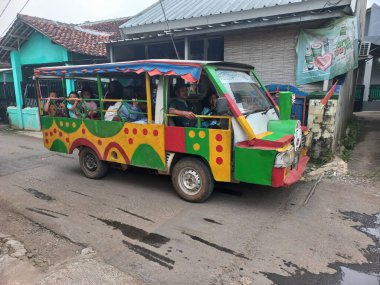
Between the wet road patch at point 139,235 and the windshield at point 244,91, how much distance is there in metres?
2.19

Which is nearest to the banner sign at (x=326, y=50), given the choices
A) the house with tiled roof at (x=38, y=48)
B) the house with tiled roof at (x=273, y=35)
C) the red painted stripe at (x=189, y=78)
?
the house with tiled roof at (x=273, y=35)

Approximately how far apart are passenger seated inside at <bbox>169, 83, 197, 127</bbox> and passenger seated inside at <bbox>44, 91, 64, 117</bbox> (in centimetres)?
271

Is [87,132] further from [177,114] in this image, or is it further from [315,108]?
[315,108]

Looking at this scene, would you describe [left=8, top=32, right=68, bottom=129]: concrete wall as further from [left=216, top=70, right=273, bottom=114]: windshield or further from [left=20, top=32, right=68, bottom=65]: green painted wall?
[left=216, top=70, right=273, bottom=114]: windshield

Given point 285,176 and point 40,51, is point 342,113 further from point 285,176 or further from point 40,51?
point 40,51

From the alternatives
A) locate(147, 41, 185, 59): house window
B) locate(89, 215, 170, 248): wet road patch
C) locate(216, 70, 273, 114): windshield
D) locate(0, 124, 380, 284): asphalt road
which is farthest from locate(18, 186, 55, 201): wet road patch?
locate(147, 41, 185, 59): house window

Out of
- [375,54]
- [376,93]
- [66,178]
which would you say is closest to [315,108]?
[66,178]

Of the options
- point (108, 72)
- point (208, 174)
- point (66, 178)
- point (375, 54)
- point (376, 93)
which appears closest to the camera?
point (208, 174)

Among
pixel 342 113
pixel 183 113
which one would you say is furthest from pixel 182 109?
pixel 342 113

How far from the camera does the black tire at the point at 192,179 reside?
15.5ft

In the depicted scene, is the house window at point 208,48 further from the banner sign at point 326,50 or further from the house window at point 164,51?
the banner sign at point 326,50

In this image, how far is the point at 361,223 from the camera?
4.25 metres

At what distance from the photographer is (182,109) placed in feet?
16.5

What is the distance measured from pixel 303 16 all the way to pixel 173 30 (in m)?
3.70
